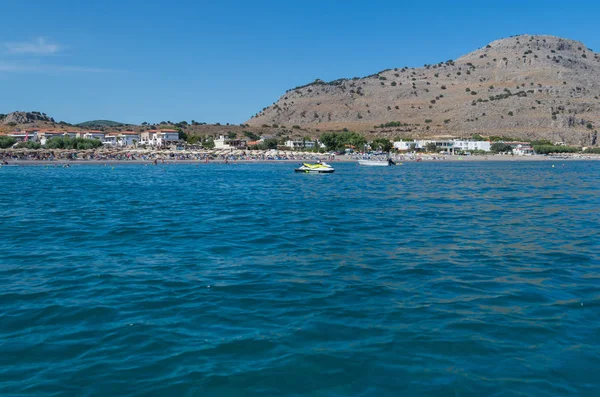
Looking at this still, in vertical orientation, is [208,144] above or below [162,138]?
below

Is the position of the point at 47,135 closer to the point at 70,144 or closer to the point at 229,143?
the point at 70,144

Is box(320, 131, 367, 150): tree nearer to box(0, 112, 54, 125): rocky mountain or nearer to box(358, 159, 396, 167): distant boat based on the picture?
box(358, 159, 396, 167): distant boat

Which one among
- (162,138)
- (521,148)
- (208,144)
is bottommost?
(521,148)

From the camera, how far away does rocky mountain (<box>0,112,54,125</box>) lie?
158 metres

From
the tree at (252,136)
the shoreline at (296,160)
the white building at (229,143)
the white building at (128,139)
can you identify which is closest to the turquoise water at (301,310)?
the shoreline at (296,160)

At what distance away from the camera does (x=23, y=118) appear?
160000 mm

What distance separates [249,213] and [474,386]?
20.2 metres

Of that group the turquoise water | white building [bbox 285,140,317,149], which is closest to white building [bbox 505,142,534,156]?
white building [bbox 285,140,317,149]

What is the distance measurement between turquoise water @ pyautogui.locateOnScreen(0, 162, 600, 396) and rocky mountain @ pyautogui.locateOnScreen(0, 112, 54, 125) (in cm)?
15939

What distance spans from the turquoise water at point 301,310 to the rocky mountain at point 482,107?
440ft

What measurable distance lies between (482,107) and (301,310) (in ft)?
534

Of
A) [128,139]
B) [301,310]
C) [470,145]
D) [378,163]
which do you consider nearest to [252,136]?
[128,139]

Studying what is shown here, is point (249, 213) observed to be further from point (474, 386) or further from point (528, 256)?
point (474, 386)

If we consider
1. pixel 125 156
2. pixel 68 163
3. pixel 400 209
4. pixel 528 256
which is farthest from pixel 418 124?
pixel 528 256
